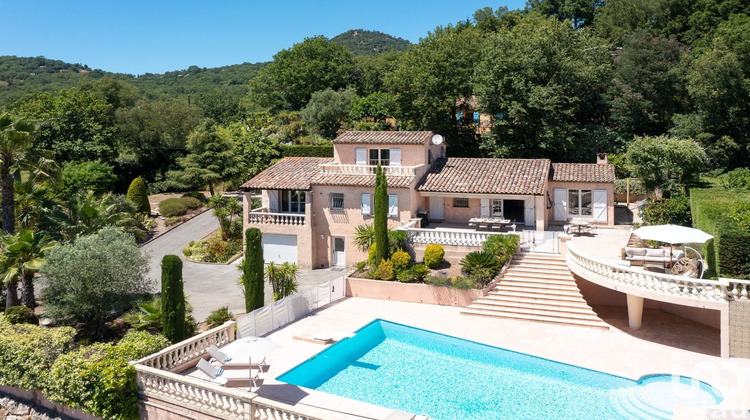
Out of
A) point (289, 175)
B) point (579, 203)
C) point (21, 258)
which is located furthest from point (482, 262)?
point (21, 258)

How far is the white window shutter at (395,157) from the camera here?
34594mm

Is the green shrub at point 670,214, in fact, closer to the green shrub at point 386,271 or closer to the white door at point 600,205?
the white door at point 600,205

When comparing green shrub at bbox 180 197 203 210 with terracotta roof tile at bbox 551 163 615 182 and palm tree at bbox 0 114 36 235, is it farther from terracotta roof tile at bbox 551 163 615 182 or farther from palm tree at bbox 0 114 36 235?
terracotta roof tile at bbox 551 163 615 182

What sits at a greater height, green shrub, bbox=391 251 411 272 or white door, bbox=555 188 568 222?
white door, bbox=555 188 568 222

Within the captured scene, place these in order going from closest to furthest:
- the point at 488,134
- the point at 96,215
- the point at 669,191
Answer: the point at 96,215 → the point at 669,191 → the point at 488,134

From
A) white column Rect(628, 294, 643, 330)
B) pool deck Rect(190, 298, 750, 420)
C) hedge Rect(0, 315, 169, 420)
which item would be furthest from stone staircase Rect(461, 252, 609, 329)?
hedge Rect(0, 315, 169, 420)

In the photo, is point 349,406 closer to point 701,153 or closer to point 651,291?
point 651,291

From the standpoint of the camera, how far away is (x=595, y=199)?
3384 cm

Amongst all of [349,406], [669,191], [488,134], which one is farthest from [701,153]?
[349,406]

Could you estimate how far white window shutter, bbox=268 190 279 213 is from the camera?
116ft

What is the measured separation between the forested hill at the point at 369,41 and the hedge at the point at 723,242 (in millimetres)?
152639

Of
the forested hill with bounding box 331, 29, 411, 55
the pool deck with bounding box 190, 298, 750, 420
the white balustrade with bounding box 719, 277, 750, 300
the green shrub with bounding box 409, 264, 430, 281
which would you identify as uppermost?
the forested hill with bounding box 331, 29, 411, 55

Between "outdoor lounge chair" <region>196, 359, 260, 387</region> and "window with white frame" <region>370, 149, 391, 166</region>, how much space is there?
1937 cm

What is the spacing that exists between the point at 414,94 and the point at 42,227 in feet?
100
